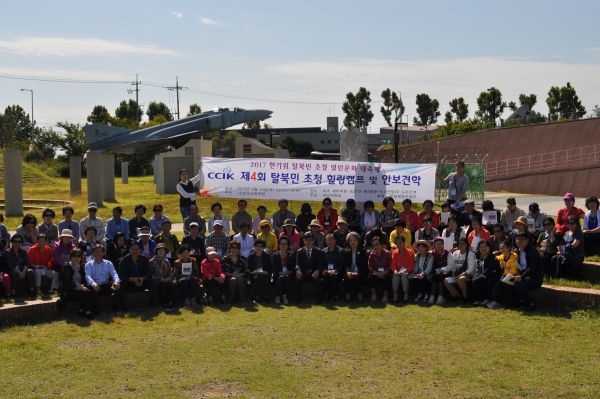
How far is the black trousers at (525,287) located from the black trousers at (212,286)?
4.11m

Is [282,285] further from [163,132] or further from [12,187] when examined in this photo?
[163,132]

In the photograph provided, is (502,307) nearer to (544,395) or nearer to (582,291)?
(582,291)

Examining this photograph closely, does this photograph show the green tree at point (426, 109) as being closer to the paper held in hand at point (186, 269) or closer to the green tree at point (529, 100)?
the green tree at point (529, 100)

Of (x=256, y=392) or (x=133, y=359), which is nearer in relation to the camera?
(x=256, y=392)

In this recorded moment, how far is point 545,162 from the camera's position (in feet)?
123

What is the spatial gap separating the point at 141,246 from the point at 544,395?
6534 millimetres

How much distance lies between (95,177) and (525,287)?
1813cm

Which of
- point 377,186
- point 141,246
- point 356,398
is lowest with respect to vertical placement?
point 356,398

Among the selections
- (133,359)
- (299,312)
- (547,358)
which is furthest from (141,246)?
(547,358)

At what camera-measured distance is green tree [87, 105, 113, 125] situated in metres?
74.3

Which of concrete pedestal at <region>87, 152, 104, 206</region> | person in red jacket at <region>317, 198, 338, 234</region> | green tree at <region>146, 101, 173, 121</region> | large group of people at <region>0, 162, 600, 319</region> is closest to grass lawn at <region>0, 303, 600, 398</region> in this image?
large group of people at <region>0, 162, 600, 319</region>

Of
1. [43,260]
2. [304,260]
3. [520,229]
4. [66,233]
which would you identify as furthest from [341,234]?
[43,260]

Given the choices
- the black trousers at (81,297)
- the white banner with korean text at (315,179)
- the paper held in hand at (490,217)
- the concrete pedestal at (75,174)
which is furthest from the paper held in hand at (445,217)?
the concrete pedestal at (75,174)

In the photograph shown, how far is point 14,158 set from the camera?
21672 mm
